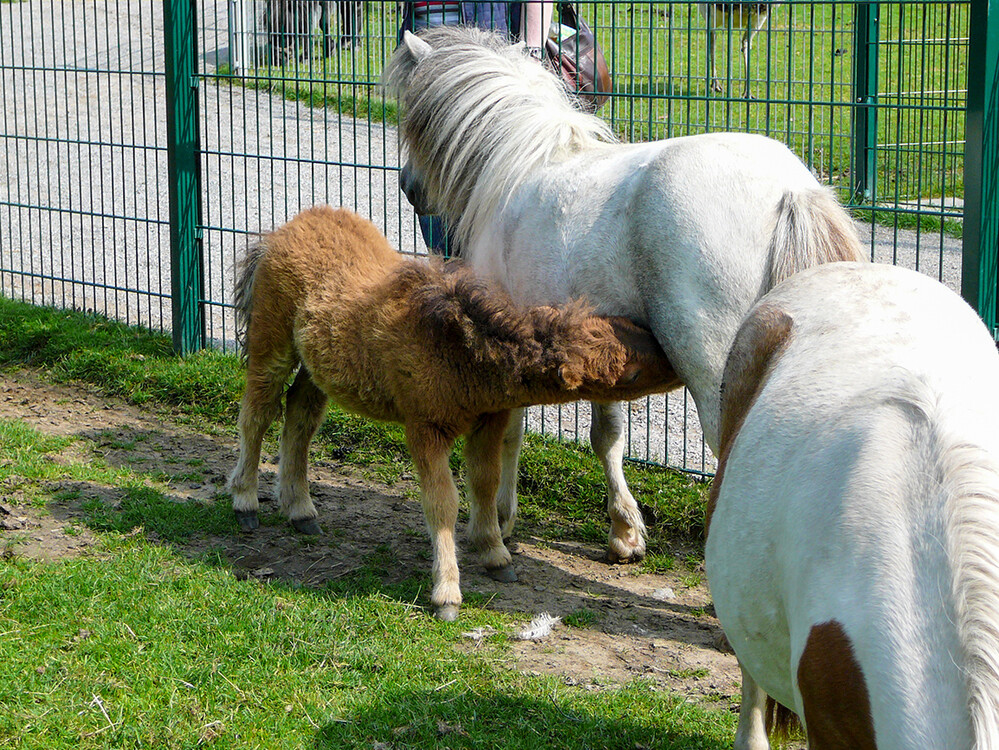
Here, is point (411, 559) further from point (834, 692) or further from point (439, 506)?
point (834, 692)

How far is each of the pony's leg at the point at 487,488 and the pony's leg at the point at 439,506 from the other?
0.20 meters

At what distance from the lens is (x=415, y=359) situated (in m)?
4.12

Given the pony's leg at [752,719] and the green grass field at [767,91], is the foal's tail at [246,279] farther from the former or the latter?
the pony's leg at [752,719]

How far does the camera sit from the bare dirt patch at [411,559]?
393 centimetres

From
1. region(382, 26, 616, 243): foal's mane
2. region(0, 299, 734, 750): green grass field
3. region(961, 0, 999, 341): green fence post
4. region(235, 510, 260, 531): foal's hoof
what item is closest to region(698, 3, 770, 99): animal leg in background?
region(382, 26, 616, 243): foal's mane

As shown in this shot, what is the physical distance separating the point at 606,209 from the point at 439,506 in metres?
1.31

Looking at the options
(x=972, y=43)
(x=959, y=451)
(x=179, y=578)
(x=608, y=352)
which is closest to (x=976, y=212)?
(x=972, y=43)

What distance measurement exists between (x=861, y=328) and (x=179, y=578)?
117 inches

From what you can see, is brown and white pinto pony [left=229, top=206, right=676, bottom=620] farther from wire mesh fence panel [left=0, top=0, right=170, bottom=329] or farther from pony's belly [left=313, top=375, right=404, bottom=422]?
wire mesh fence panel [left=0, top=0, right=170, bottom=329]

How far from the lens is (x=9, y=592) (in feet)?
13.1

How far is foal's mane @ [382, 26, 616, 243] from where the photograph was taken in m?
4.54

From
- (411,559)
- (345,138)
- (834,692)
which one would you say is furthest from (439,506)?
(345,138)

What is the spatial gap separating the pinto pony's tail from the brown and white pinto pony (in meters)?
0.56

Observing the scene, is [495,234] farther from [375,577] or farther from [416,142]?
[375,577]
